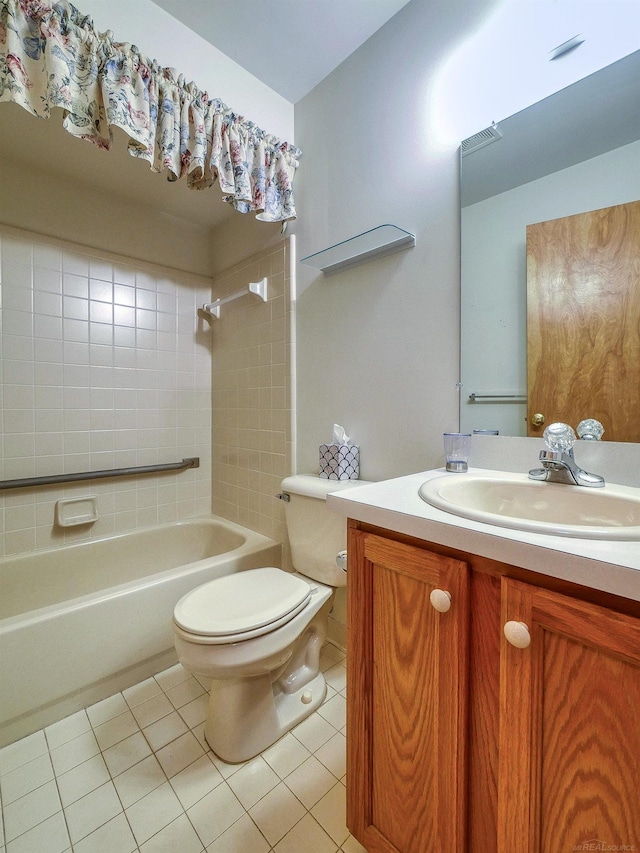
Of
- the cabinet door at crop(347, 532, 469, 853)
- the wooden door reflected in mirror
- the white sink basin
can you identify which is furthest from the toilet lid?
the wooden door reflected in mirror

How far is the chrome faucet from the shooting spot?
80 cm

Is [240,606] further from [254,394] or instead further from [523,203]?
[523,203]

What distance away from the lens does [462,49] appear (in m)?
1.08

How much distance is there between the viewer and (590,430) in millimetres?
855

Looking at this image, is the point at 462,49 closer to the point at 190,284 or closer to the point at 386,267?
the point at 386,267

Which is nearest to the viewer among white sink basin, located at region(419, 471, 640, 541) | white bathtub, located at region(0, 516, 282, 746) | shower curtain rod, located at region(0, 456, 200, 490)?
white sink basin, located at region(419, 471, 640, 541)

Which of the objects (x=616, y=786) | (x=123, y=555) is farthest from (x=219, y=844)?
(x=123, y=555)

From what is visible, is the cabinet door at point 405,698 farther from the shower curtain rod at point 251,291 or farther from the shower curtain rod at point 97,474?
the shower curtain rod at point 97,474

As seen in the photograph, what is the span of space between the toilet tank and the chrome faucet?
2.12ft

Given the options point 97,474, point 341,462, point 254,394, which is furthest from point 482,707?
point 97,474

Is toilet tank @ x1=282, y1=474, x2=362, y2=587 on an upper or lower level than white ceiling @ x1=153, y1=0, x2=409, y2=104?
lower

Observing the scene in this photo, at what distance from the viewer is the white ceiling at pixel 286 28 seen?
123cm

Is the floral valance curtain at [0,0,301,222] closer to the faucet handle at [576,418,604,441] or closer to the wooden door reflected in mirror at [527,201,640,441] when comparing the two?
the wooden door reflected in mirror at [527,201,640,441]

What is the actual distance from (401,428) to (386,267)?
59cm
